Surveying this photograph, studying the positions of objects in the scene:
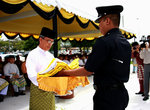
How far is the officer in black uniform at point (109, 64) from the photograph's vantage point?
1297mm

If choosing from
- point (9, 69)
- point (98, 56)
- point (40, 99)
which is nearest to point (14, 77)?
point (9, 69)

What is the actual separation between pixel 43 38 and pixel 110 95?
4.17ft

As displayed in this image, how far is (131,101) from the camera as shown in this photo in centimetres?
443

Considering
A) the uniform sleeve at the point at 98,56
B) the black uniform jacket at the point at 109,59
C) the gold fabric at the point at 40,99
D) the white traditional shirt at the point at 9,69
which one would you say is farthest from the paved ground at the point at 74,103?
the uniform sleeve at the point at 98,56

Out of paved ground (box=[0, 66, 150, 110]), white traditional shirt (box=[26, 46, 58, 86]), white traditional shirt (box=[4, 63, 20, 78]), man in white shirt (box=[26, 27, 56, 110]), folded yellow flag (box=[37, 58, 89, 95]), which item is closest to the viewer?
folded yellow flag (box=[37, 58, 89, 95])

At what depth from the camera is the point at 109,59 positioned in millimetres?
1332

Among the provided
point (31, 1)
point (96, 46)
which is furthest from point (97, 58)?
point (31, 1)

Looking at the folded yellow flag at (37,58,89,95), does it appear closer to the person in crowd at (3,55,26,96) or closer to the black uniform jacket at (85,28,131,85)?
the black uniform jacket at (85,28,131,85)

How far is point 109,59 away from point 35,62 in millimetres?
1115

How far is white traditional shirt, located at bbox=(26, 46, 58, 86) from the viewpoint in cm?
189

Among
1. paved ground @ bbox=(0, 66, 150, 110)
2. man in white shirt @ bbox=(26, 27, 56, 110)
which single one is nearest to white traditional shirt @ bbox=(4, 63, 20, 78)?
paved ground @ bbox=(0, 66, 150, 110)

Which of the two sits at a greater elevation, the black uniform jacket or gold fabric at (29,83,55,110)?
the black uniform jacket

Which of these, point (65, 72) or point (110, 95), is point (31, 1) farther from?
point (110, 95)

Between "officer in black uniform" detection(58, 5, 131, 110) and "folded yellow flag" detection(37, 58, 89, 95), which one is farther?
"folded yellow flag" detection(37, 58, 89, 95)
